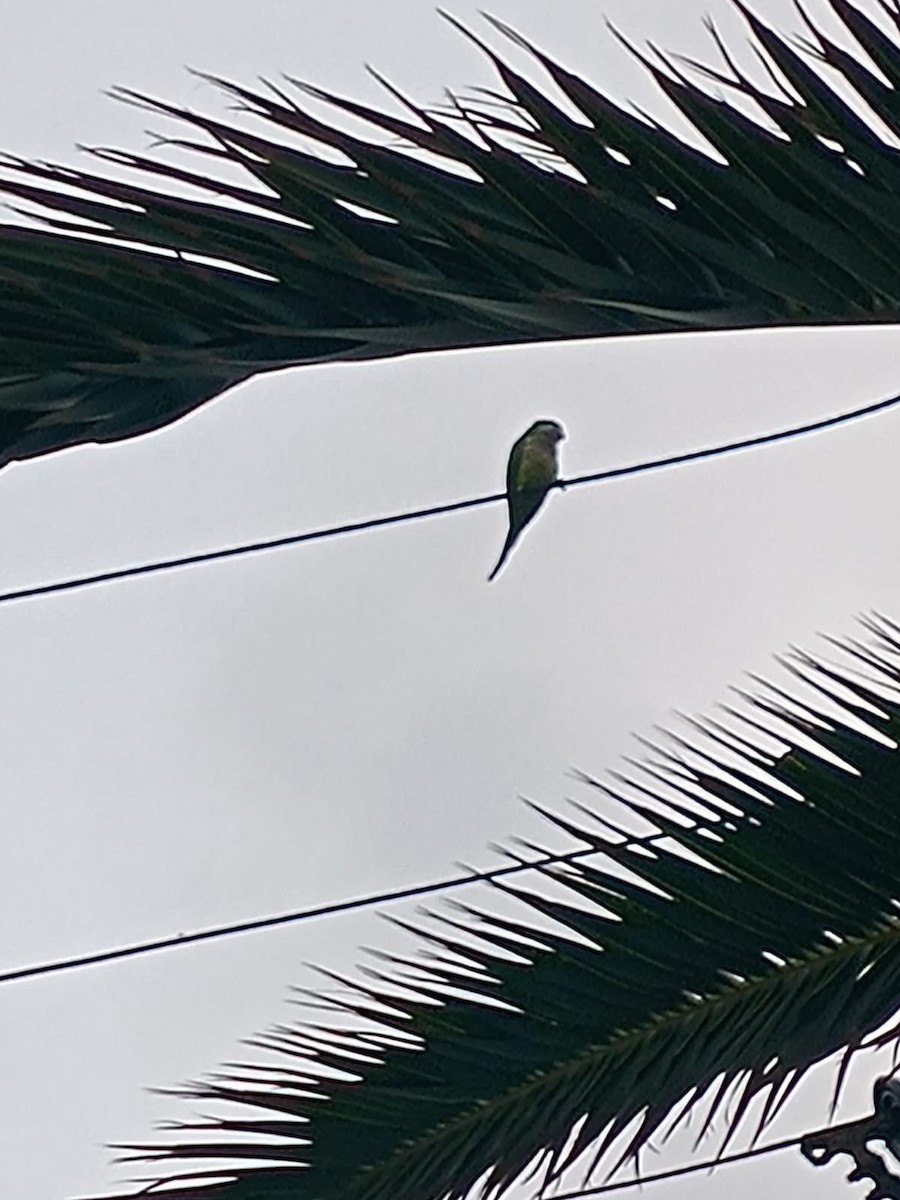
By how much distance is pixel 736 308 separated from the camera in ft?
7.14

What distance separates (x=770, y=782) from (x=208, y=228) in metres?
0.85

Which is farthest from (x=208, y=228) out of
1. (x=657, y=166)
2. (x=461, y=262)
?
(x=657, y=166)

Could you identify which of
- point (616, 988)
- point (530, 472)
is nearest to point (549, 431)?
point (530, 472)

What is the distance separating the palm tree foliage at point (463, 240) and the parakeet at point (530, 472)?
4563 mm

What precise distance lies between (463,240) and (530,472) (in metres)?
5.05

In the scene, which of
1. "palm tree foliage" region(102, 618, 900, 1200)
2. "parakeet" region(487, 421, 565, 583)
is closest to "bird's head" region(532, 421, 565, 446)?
"parakeet" region(487, 421, 565, 583)

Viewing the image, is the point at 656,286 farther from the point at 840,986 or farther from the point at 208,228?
the point at 840,986

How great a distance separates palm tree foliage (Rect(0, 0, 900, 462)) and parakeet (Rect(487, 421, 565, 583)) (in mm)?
4563

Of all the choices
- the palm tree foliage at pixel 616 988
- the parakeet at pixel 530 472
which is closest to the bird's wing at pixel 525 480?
the parakeet at pixel 530 472

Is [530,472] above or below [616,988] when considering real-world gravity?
above

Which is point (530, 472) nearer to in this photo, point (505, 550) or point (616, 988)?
point (505, 550)

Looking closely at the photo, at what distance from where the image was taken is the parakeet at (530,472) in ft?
22.8

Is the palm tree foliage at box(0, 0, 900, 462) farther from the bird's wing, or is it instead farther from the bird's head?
the bird's head

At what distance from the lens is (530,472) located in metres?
7.21
